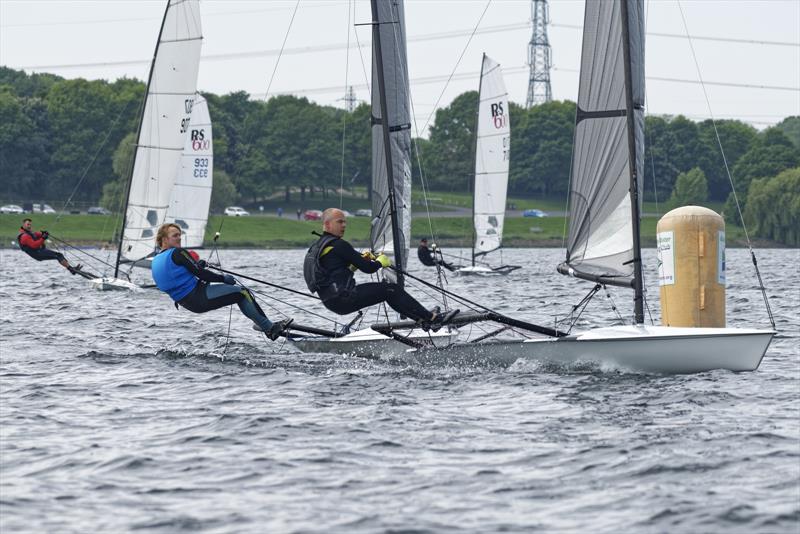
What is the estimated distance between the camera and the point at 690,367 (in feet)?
47.7

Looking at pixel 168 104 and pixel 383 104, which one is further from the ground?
pixel 168 104

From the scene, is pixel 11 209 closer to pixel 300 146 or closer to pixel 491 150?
pixel 300 146

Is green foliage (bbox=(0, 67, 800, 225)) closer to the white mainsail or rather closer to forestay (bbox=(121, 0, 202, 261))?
the white mainsail

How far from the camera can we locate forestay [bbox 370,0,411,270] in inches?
786

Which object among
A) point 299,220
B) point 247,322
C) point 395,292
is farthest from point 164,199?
point 299,220

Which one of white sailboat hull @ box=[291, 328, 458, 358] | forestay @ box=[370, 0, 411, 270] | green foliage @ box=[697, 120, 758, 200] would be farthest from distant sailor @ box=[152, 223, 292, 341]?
green foliage @ box=[697, 120, 758, 200]

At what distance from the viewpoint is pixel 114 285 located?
113ft

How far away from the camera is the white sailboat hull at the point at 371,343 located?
53.7ft

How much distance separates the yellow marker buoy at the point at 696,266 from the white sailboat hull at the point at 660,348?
70cm

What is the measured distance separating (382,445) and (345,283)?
504cm

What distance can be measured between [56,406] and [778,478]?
7341 millimetres

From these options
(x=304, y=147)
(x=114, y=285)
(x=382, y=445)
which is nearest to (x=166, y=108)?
(x=114, y=285)

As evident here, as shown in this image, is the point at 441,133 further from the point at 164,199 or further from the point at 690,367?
the point at 690,367

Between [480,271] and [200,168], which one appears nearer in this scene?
[200,168]
